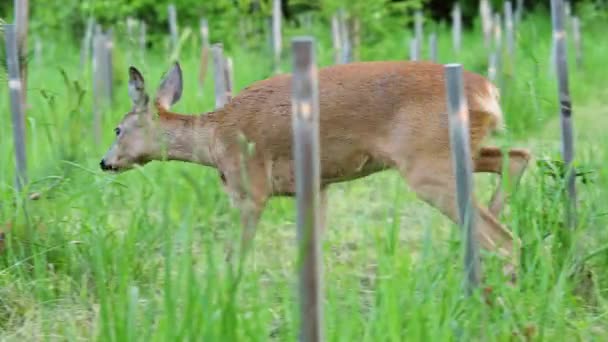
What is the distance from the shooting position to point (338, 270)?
4.42m

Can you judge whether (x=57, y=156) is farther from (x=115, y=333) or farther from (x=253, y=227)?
(x=115, y=333)

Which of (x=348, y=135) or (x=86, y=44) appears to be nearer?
(x=348, y=135)

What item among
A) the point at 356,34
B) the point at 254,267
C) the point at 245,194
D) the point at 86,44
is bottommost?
the point at 254,267

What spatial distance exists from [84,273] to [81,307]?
24 cm

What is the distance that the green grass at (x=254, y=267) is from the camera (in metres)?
3.32

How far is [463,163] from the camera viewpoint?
3.62 metres

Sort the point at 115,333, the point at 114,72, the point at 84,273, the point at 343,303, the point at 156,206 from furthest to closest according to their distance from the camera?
the point at 114,72 < the point at 156,206 < the point at 84,273 < the point at 343,303 < the point at 115,333

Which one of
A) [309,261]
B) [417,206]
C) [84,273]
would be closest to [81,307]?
[84,273]

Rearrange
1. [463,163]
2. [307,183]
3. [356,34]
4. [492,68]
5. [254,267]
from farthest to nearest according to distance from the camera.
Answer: [356,34]
[492,68]
[254,267]
[463,163]
[307,183]

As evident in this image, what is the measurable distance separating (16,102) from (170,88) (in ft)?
5.04

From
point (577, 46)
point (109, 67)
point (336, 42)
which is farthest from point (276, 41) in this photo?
point (577, 46)

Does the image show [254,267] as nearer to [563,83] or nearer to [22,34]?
[563,83]

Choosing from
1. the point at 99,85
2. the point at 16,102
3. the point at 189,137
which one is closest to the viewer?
the point at 16,102

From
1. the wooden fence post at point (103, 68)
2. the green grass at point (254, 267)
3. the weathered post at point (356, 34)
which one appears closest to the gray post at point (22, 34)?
the green grass at point (254, 267)
